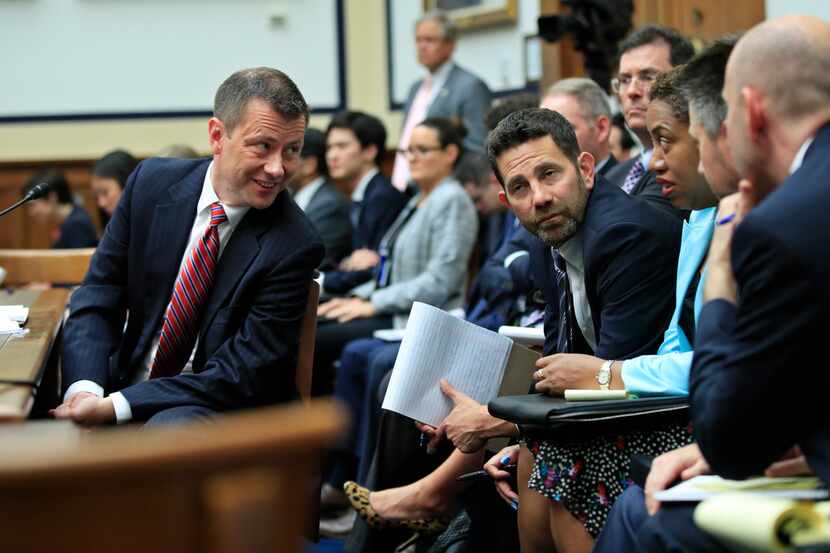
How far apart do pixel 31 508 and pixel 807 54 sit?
1.14m

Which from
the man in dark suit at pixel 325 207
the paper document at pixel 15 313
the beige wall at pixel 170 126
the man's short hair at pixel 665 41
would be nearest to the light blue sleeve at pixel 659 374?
the paper document at pixel 15 313

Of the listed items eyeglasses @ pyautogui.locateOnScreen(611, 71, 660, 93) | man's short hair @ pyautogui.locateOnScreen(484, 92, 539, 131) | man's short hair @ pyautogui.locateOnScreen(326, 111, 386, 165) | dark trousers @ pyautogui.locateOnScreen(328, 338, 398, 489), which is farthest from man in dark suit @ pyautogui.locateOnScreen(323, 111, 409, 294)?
eyeglasses @ pyautogui.locateOnScreen(611, 71, 660, 93)

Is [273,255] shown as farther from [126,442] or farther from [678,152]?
[126,442]

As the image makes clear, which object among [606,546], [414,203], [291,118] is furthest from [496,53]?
[606,546]

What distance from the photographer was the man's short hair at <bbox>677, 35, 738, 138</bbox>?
1.88 meters

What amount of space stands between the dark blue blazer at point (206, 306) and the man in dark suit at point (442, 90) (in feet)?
10.1

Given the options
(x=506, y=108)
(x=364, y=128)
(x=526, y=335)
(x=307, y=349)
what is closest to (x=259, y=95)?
Result: (x=307, y=349)

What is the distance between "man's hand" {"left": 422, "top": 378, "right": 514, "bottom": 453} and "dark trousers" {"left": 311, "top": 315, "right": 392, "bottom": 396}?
1.95 m

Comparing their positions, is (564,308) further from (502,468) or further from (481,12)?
(481,12)

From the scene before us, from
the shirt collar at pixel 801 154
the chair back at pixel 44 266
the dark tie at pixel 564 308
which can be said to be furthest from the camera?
the chair back at pixel 44 266

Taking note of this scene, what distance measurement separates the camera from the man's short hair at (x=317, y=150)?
5.32m

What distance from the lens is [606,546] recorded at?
179 centimetres

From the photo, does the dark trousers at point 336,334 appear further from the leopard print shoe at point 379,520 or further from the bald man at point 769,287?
the bald man at point 769,287

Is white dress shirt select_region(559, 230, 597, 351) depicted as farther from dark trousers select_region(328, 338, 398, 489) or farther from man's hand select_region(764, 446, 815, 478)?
dark trousers select_region(328, 338, 398, 489)
